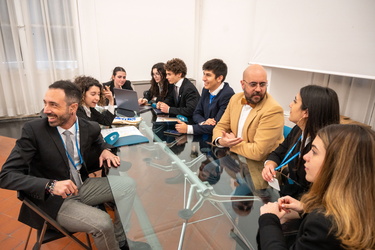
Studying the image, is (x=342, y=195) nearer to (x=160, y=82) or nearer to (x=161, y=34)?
(x=160, y=82)

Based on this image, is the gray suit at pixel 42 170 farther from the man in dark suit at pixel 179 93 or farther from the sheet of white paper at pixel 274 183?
the man in dark suit at pixel 179 93

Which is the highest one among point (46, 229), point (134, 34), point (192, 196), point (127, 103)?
point (134, 34)

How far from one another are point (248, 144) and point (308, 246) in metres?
1.07

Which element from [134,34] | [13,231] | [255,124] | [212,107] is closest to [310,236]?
[255,124]

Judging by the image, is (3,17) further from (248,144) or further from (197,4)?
(248,144)

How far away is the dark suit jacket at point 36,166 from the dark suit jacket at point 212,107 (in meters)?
1.24

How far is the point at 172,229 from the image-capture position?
1.39 m

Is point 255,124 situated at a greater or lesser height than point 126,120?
greater

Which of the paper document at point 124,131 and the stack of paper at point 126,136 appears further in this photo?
the paper document at point 124,131

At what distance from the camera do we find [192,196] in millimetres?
1447

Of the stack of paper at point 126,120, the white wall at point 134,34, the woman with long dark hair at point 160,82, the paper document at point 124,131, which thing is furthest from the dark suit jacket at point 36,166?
the white wall at point 134,34

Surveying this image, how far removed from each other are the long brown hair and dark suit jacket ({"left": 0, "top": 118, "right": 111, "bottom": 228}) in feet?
4.53

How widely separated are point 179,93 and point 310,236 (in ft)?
8.28

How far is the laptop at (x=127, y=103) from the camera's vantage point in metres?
2.77
